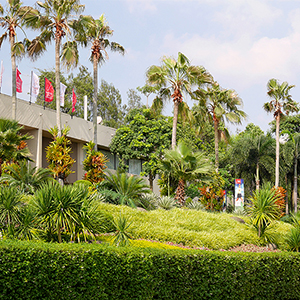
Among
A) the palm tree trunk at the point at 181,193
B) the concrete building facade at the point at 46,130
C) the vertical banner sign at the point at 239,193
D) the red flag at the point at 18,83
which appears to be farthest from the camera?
the vertical banner sign at the point at 239,193

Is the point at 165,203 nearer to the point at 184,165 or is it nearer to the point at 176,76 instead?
the point at 184,165

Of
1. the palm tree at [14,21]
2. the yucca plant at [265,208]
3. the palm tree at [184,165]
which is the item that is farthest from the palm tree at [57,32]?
the yucca plant at [265,208]

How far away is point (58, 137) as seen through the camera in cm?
1903

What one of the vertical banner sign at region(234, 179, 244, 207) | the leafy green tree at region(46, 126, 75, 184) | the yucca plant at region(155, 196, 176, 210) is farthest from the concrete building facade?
the vertical banner sign at region(234, 179, 244, 207)

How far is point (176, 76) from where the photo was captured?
2262 centimetres

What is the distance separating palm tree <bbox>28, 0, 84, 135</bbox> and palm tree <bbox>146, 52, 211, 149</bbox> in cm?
456

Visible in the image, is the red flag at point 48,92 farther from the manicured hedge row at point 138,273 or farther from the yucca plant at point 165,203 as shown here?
the manicured hedge row at point 138,273

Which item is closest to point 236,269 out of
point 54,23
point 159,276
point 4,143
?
point 159,276

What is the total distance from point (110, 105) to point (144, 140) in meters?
23.6

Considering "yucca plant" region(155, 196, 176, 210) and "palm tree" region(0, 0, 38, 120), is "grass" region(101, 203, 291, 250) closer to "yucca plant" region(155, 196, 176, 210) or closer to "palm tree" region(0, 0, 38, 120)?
"yucca plant" region(155, 196, 176, 210)

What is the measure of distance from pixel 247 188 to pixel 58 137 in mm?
19957

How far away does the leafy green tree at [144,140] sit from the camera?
27641mm

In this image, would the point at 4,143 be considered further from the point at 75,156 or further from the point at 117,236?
the point at 75,156

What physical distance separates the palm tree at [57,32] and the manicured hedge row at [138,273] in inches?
529
